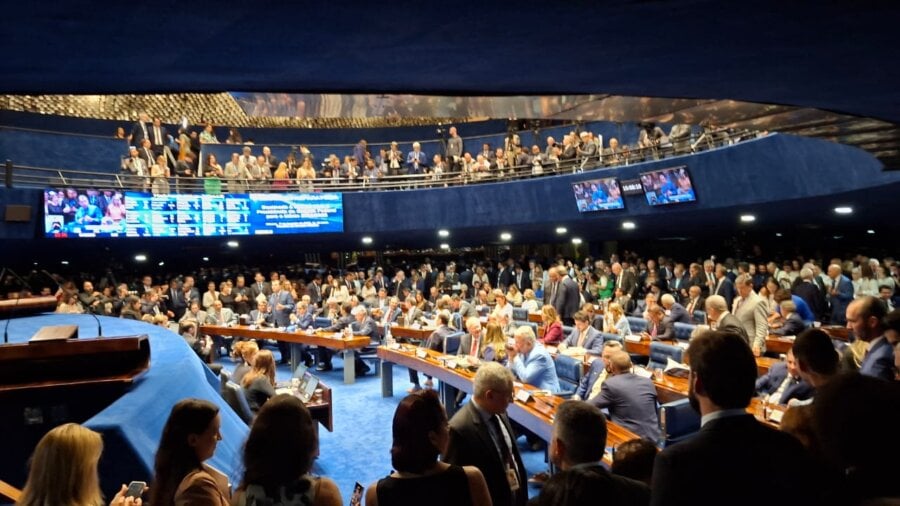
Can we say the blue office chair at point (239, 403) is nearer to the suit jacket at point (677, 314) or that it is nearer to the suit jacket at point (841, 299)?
the suit jacket at point (677, 314)

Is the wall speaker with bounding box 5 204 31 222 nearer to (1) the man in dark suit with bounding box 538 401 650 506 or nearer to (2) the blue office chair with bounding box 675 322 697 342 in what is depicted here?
(2) the blue office chair with bounding box 675 322 697 342

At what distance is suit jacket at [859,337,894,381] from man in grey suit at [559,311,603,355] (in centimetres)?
395

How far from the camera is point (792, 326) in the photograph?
8383mm

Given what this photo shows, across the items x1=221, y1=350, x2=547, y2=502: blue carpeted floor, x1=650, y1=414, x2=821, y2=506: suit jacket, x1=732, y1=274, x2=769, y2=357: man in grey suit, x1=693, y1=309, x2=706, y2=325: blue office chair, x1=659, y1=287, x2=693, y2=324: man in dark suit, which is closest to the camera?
x1=650, y1=414, x2=821, y2=506: suit jacket

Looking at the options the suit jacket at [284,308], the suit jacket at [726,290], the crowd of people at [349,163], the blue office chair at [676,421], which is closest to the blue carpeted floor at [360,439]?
the blue office chair at [676,421]

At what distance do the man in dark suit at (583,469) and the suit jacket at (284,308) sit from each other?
37.7ft

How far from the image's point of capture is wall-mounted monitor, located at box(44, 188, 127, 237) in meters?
13.9

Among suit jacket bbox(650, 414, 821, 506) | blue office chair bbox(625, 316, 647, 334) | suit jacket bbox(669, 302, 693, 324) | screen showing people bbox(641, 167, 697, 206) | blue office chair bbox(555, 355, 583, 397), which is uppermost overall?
screen showing people bbox(641, 167, 697, 206)

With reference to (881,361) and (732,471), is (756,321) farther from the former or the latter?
(732,471)

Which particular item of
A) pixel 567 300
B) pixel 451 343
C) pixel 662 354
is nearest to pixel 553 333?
pixel 451 343

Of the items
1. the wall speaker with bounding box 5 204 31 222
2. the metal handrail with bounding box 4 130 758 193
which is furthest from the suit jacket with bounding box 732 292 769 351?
the wall speaker with bounding box 5 204 31 222

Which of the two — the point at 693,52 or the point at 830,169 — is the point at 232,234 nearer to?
the point at 830,169

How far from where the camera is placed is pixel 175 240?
16828 mm

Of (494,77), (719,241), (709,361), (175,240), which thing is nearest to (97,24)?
(494,77)
